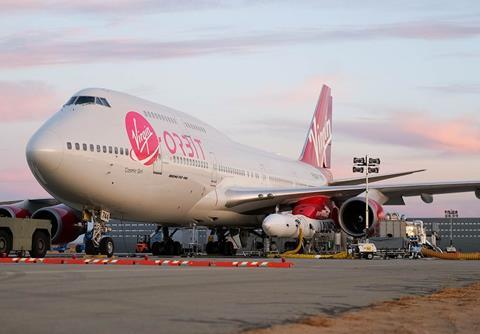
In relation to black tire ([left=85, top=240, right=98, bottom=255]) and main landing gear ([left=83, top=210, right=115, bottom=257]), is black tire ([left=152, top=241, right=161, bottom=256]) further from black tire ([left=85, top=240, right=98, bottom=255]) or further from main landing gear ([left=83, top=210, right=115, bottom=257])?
black tire ([left=85, top=240, right=98, bottom=255])

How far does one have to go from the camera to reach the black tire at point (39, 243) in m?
26.4

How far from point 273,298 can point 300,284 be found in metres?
3.17

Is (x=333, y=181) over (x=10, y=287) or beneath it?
over

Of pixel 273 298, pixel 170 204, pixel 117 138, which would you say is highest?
pixel 117 138

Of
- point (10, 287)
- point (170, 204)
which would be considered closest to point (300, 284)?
point (10, 287)

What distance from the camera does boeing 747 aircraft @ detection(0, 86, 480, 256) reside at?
25359 mm

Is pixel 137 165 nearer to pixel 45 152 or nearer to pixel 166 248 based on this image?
pixel 45 152

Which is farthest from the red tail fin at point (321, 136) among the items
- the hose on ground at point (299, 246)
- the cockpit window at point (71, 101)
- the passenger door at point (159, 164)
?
the cockpit window at point (71, 101)

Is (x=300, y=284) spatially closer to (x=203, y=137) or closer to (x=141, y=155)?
(x=141, y=155)

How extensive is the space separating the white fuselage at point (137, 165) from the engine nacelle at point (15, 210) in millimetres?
6221

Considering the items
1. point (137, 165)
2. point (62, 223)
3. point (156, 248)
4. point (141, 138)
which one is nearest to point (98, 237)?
point (137, 165)

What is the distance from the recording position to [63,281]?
13.5 metres

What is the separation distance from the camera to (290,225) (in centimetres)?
3231

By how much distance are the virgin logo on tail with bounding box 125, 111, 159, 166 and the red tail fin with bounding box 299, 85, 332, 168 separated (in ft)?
69.5
